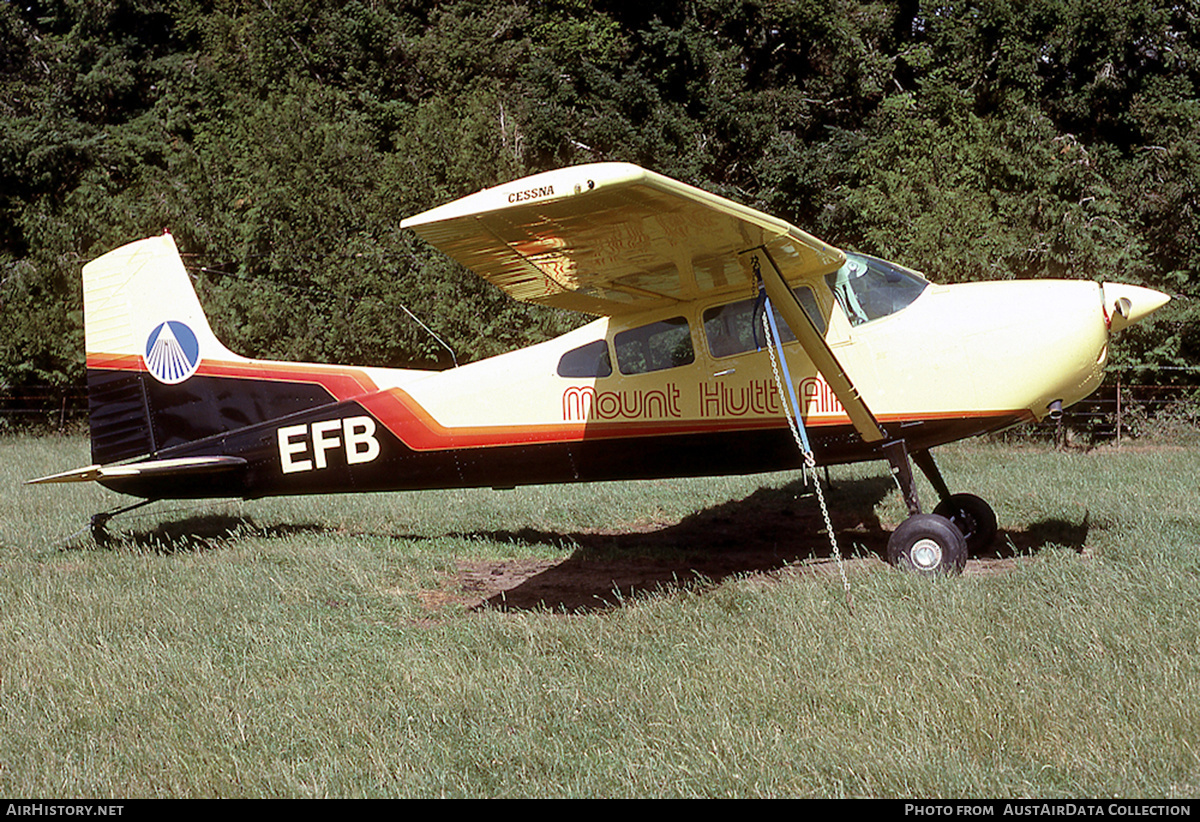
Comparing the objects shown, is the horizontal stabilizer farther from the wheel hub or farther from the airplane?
Result: the wheel hub

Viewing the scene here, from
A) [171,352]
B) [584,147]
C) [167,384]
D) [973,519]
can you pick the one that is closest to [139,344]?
[171,352]

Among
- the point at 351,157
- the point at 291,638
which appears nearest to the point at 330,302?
the point at 351,157

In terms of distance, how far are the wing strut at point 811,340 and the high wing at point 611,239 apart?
209mm

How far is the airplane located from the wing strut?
0.06 feet

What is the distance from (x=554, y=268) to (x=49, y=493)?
10174 millimetres

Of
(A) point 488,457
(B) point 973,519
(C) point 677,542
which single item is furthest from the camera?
(C) point 677,542

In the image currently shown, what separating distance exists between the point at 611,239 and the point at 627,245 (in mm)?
195

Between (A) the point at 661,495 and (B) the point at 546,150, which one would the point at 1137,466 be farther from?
(B) the point at 546,150

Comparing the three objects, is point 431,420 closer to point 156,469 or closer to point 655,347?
point 655,347

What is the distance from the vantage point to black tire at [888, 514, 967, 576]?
7.12 m

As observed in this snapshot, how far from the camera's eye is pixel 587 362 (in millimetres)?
8352

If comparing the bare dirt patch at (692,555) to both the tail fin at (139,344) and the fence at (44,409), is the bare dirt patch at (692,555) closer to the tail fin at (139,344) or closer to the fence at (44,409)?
the tail fin at (139,344)

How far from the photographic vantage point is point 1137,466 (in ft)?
42.4

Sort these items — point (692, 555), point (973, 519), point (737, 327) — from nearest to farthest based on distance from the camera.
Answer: point (737, 327) < point (973, 519) < point (692, 555)
